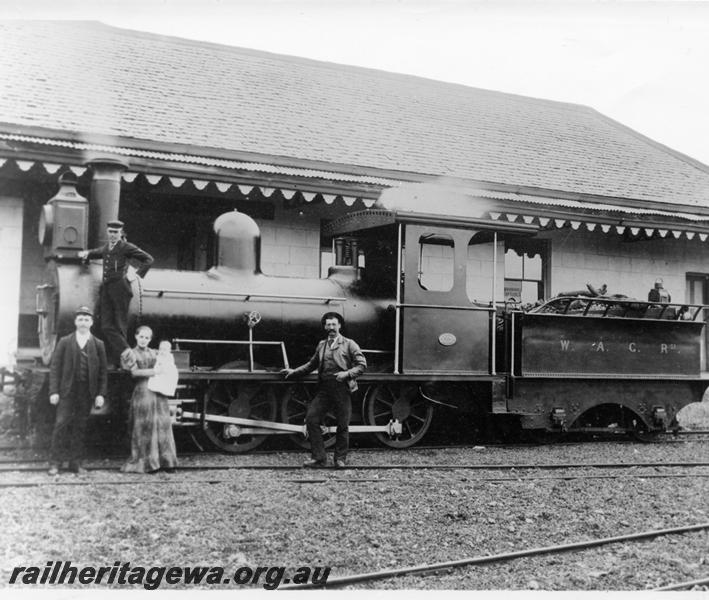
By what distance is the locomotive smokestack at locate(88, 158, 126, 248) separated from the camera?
7.75 m

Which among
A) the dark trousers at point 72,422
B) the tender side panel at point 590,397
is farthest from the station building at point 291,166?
the dark trousers at point 72,422

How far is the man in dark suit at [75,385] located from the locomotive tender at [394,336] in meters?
0.49

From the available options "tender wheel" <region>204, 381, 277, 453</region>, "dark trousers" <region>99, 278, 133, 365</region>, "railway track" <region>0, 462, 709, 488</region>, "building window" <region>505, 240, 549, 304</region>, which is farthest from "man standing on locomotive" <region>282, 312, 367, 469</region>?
"building window" <region>505, 240, 549, 304</region>

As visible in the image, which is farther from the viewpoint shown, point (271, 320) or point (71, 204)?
point (271, 320)

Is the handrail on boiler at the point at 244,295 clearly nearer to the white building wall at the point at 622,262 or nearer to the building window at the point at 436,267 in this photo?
the building window at the point at 436,267

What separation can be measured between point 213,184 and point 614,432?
6054 mm

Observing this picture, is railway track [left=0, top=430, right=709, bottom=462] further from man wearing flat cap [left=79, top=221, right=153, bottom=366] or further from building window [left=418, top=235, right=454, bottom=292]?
building window [left=418, top=235, right=454, bottom=292]

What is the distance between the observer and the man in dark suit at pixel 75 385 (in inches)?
269

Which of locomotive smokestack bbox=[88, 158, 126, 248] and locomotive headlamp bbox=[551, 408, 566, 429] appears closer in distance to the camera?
locomotive smokestack bbox=[88, 158, 126, 248]

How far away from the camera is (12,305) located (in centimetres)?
925

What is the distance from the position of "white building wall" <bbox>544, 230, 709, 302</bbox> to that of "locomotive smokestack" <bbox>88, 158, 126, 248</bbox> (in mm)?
7475
